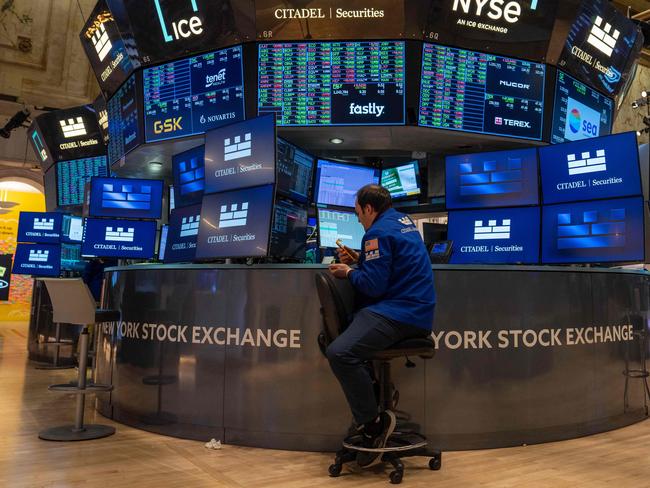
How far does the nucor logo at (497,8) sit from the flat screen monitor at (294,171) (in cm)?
165

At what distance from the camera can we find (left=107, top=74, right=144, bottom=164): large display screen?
17.0 ft

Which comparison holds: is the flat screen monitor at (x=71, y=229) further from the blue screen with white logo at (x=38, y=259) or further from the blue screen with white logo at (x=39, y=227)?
the blue screen with white logo at (x=38, y=259)

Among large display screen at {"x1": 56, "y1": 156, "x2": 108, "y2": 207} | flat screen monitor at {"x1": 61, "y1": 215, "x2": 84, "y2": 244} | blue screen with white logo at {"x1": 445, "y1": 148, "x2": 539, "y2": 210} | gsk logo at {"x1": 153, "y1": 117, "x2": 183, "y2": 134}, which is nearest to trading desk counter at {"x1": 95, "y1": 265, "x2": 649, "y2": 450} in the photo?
blue screen with white logo at {"x1": 445, "y1": 148, "x2": 539, "y2": 210}

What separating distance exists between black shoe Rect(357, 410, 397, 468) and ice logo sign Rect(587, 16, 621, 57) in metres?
4.01

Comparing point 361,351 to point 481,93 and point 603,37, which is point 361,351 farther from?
point 603,37

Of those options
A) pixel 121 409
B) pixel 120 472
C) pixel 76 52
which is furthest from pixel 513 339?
pixel 76 52

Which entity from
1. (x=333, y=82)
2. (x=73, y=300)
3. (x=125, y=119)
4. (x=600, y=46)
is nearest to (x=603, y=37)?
A: (x=600, y=46)

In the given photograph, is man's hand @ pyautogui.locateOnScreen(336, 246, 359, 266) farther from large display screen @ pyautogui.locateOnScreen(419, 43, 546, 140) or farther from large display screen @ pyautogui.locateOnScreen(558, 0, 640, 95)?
large display screen @ pyautogui.locateOnScreen(558, 0, 640, 95)

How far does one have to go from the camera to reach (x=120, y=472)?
2613 millimetres

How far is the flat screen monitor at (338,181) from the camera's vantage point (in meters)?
4.50

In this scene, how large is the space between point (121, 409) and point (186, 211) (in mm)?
2028

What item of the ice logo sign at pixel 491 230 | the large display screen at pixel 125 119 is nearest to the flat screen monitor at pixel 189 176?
the large display screen at pixel 125 119

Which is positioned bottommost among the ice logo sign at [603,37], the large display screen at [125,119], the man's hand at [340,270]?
the man's hand at [340,270]

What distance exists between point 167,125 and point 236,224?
2012 millimetres
